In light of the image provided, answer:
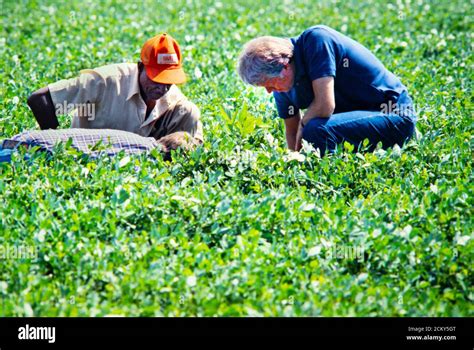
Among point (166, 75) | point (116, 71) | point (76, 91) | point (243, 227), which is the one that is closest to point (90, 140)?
point (76, 91)

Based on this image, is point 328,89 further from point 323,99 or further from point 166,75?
point 166,75

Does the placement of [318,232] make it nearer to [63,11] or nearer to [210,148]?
[210,148]

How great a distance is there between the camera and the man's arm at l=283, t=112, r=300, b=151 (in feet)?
20.4

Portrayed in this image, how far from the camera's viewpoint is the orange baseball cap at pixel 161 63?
5.65 metres

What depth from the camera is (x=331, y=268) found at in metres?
4.54

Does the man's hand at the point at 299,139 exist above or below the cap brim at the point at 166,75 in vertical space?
below

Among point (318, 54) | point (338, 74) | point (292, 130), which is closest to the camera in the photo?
point (318, 54)

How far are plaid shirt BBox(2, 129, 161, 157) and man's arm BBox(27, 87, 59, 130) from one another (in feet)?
0.74

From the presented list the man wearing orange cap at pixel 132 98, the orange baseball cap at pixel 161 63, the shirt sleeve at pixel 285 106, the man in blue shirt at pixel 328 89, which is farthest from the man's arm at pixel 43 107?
the shirt sleeve at pixel 285 106

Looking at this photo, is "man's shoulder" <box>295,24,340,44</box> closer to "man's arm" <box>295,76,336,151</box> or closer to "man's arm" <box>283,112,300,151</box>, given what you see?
"man's arm" <box>295,76,336,151</box>

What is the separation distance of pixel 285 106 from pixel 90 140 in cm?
143

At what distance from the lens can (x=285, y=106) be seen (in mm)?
6109

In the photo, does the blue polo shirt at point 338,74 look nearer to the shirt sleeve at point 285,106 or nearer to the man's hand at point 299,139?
the shirt sleeve at point 285,106

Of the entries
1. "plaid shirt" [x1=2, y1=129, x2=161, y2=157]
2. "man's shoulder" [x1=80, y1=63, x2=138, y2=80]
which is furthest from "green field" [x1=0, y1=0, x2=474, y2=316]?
"man's shoulder" [x1=80, y1=63, x2=138, y2=80]
